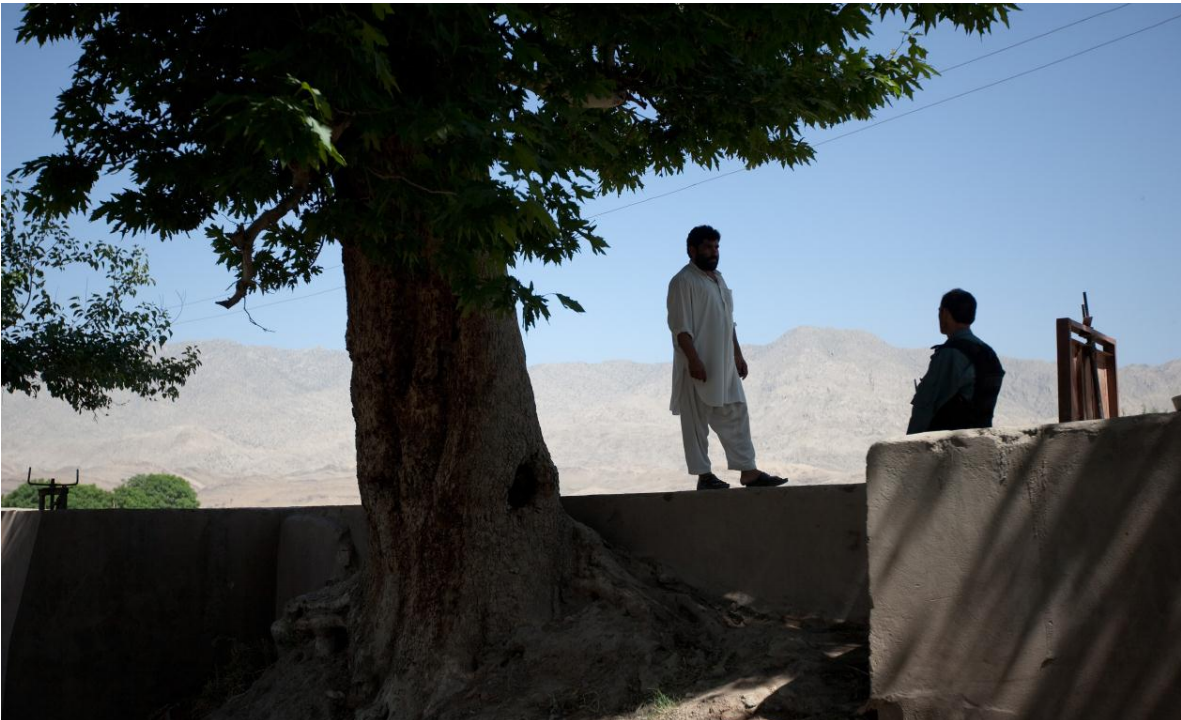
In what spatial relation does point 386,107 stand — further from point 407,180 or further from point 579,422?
point 579,422

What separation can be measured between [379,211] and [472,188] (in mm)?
791

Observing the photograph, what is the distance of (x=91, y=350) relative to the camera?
43.7 ft

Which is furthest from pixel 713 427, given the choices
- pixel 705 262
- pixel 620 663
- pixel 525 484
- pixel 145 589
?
pixel 145 589

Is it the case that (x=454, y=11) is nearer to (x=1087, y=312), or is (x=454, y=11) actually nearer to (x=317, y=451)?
(x=1087, y=312)

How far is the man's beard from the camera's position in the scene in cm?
661

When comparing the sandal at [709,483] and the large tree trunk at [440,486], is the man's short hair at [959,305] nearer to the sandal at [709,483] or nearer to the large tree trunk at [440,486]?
the sandal at [709,483]

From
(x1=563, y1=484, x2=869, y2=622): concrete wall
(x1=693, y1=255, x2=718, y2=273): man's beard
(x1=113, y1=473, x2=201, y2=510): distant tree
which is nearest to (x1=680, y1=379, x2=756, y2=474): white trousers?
(x1=563, y1=484, x2=869, y2=622): concrete wall

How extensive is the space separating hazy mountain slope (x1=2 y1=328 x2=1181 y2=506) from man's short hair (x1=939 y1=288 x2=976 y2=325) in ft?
100

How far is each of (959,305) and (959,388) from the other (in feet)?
1.39

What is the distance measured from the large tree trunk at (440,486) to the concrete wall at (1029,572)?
2405 millimetres

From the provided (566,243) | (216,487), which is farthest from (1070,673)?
(216,487)

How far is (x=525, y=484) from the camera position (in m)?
5.98

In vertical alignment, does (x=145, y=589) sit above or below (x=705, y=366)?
below

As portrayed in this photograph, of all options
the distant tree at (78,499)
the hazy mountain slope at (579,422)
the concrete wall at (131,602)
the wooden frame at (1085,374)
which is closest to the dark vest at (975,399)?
the wooden frame at (1085,374)
